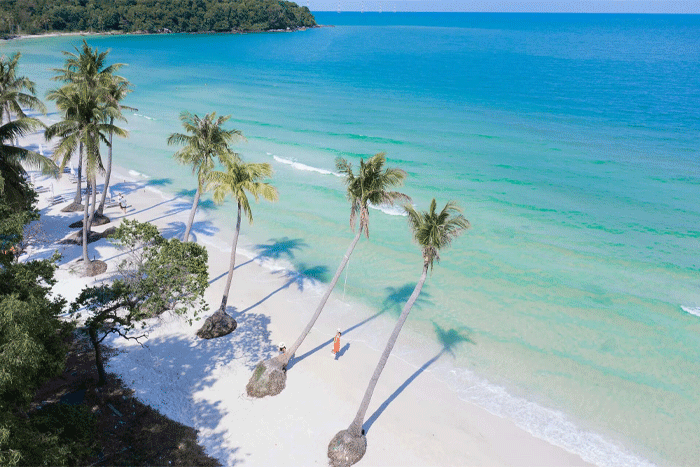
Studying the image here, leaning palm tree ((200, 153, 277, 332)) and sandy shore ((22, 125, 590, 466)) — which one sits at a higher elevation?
leaning palm tree ((200, 153, 277, 332))

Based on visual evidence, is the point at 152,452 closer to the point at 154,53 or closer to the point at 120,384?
the point at 120,384

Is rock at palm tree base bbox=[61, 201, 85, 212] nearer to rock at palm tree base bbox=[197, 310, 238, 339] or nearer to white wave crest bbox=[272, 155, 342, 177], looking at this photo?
rock at palm tree base bbox=[197, 310, 238, 339]

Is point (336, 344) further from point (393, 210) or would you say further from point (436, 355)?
point (393, 210)

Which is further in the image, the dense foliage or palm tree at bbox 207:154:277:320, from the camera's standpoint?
the dense foliage

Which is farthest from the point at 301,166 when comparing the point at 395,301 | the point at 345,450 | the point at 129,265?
the point at 345,450

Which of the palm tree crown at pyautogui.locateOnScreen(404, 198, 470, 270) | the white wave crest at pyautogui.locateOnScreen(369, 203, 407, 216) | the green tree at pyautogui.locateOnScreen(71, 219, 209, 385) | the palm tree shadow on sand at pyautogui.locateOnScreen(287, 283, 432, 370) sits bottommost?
the palm tree shadow on sand at pyautogui.locateOnScreen(287, 283, 432, 370)


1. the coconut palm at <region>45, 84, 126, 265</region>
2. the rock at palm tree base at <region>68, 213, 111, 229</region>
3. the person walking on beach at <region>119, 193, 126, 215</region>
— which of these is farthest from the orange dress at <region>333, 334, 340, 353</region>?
the person walking on beach at <region>119, 193, 126, 215</region>

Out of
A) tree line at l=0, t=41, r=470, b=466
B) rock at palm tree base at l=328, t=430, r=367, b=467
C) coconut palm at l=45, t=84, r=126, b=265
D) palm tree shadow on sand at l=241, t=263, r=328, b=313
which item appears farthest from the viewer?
palm tree shadow on sand at l=241, t=263, r=328, b=313
